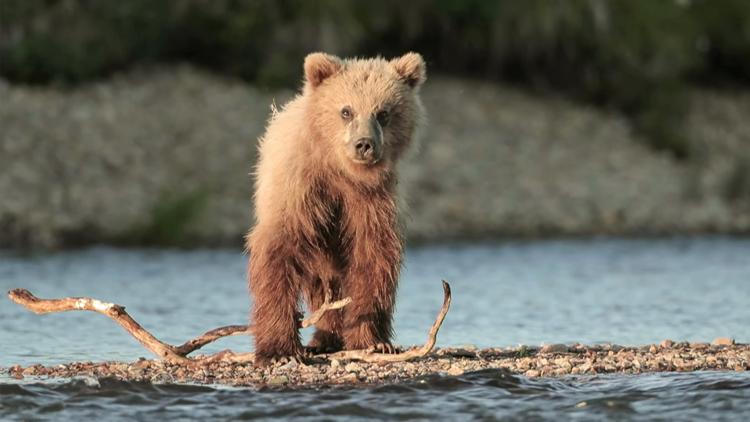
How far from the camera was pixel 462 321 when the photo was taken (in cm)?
1189

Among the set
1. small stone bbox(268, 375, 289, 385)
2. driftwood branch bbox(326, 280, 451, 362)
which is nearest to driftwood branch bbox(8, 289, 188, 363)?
Result: small stone bbox(268, 375, 289, 385)

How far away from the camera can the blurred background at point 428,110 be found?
763 inches

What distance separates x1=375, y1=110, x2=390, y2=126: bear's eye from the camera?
324 inches

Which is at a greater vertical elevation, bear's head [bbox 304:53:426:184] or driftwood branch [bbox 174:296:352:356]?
bear's head [bbox 304:53:426:184]

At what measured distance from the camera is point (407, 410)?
7.33m

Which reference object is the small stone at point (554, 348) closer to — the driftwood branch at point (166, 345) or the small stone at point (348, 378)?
the driftwood branch at point (166, 345)

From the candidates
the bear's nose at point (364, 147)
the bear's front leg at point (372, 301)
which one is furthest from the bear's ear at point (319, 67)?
the bear's front leg at point (372, 301)

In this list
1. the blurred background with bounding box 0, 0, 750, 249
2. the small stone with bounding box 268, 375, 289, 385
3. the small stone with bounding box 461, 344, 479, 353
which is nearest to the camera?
the small stone with bounding box 268, 375, 289, 385

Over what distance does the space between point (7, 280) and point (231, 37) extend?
952 centimetres

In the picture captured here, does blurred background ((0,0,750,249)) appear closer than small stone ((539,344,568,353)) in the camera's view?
No

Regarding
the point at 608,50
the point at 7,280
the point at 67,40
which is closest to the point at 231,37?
the point at 67,40

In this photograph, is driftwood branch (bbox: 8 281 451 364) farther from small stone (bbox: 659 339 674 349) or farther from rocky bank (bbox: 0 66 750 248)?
rocky bank (bbox: 0 66 750 248)

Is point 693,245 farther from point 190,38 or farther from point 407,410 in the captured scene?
point 407,410

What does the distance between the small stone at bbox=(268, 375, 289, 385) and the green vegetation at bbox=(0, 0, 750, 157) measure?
14.4 meters
